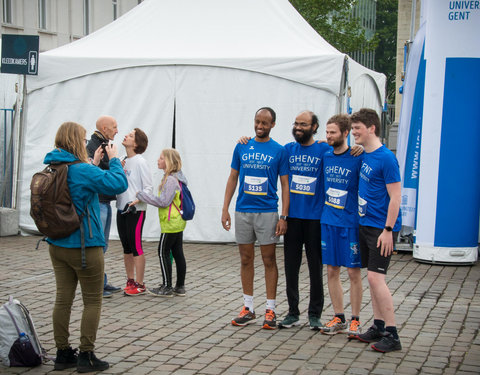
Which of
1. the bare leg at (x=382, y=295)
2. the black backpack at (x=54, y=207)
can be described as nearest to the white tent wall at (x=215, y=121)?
the bare leg at (x=382, y=295)

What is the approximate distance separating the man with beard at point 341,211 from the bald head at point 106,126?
2.22 meters

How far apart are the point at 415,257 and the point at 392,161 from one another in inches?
183

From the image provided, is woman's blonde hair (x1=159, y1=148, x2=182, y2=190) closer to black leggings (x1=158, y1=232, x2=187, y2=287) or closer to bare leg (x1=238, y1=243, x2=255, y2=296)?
black leggings (x1=158, y1=232, x2=187, y2=287)

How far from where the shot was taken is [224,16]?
12.0 metres

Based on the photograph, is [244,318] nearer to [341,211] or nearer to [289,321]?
[289,321]

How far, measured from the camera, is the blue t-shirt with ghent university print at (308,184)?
20.2 feet

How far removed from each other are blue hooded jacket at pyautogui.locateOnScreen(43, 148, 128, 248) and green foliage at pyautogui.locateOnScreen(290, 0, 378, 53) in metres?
29.8

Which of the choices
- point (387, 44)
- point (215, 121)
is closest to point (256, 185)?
point (215, 121)

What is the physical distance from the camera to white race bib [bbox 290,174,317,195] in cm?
617

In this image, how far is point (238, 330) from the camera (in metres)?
6.27

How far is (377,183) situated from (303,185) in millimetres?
780

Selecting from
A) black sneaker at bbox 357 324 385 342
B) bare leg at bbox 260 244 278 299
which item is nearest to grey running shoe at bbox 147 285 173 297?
bare leg at bbox 260 244 278 299

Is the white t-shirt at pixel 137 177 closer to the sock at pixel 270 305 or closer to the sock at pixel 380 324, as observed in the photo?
the sock at pixel 270 305

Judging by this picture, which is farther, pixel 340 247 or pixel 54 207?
pixel 340 247
